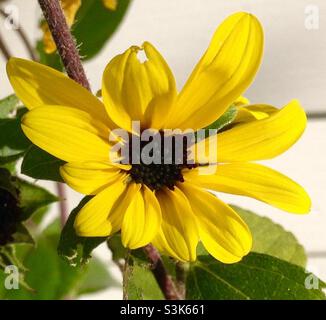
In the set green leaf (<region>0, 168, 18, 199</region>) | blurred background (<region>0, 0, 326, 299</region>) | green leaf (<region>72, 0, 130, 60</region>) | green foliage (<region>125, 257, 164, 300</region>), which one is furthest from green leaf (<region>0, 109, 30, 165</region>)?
blurred background (<region>0, 0, 326, 299</region>)

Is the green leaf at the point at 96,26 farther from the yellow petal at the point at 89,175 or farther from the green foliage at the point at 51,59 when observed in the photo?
the yellow petal at the point at 89,175

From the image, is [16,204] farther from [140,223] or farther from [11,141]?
[140,223]

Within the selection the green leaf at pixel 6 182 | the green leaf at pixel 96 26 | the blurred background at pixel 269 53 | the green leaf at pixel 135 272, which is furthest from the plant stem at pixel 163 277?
the blurred background at pixel 269 53

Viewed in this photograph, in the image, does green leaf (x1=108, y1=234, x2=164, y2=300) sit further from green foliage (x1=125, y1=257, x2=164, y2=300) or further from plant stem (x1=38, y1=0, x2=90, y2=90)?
plant stem (x1=38, y1=0, x2=90, y2=90)

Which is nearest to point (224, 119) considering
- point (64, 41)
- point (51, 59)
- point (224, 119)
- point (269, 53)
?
point (224, 119)

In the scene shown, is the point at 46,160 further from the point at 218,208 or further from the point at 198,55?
the point at 198,55

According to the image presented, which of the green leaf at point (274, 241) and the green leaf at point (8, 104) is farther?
the green leaf at point (274, 241)
